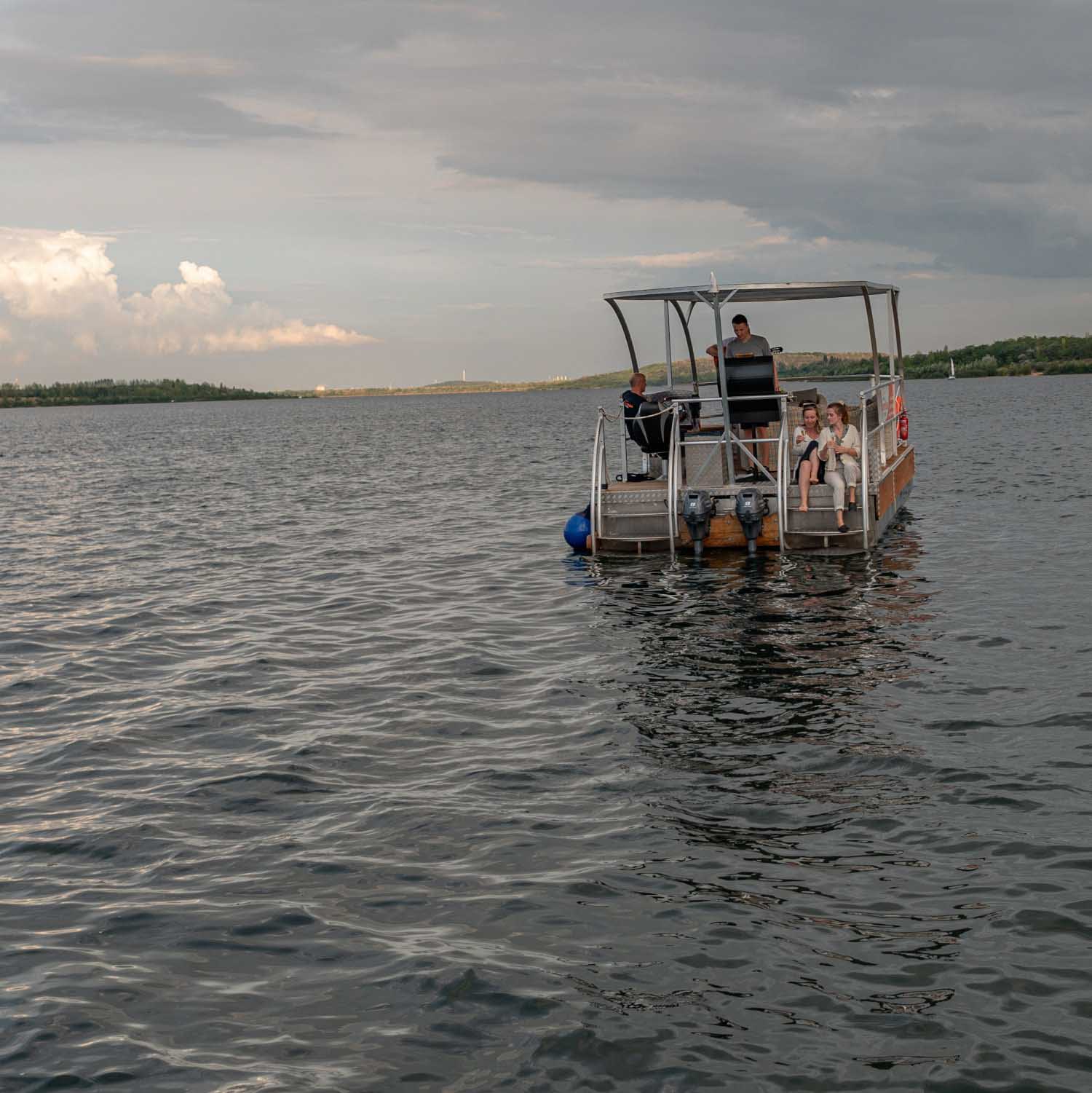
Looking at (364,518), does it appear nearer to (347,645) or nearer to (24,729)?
(347,645)

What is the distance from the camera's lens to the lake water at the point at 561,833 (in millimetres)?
5387

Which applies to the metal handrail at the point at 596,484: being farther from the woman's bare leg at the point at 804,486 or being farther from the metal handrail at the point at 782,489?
the woman's bare leg at the point at 804,486

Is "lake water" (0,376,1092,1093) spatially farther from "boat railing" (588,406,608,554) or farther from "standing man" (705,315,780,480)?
"standing man" (705,315,780,480)

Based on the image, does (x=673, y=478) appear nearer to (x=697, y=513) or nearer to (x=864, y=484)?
(x=697, y=513)

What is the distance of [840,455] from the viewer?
58.8ft

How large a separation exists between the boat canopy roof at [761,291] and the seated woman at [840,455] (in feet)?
6.05

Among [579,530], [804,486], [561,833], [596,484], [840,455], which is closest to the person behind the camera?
[561,833]

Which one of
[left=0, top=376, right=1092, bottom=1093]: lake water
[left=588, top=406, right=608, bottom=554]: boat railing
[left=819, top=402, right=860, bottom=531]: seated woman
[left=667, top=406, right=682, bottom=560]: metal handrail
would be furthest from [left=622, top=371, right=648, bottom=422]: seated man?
[left=819, top=402, right=860, bottom=531]: seated woman

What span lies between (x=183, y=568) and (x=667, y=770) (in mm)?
13953

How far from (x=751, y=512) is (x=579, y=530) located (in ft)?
9.81

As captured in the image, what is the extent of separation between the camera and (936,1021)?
537cm

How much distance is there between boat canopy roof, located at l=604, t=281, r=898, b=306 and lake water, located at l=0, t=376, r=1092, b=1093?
158 inches

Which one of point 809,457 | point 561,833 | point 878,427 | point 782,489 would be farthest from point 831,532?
point 561,833

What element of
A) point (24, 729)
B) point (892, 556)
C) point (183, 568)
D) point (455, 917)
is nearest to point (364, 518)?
point (183, 568)
